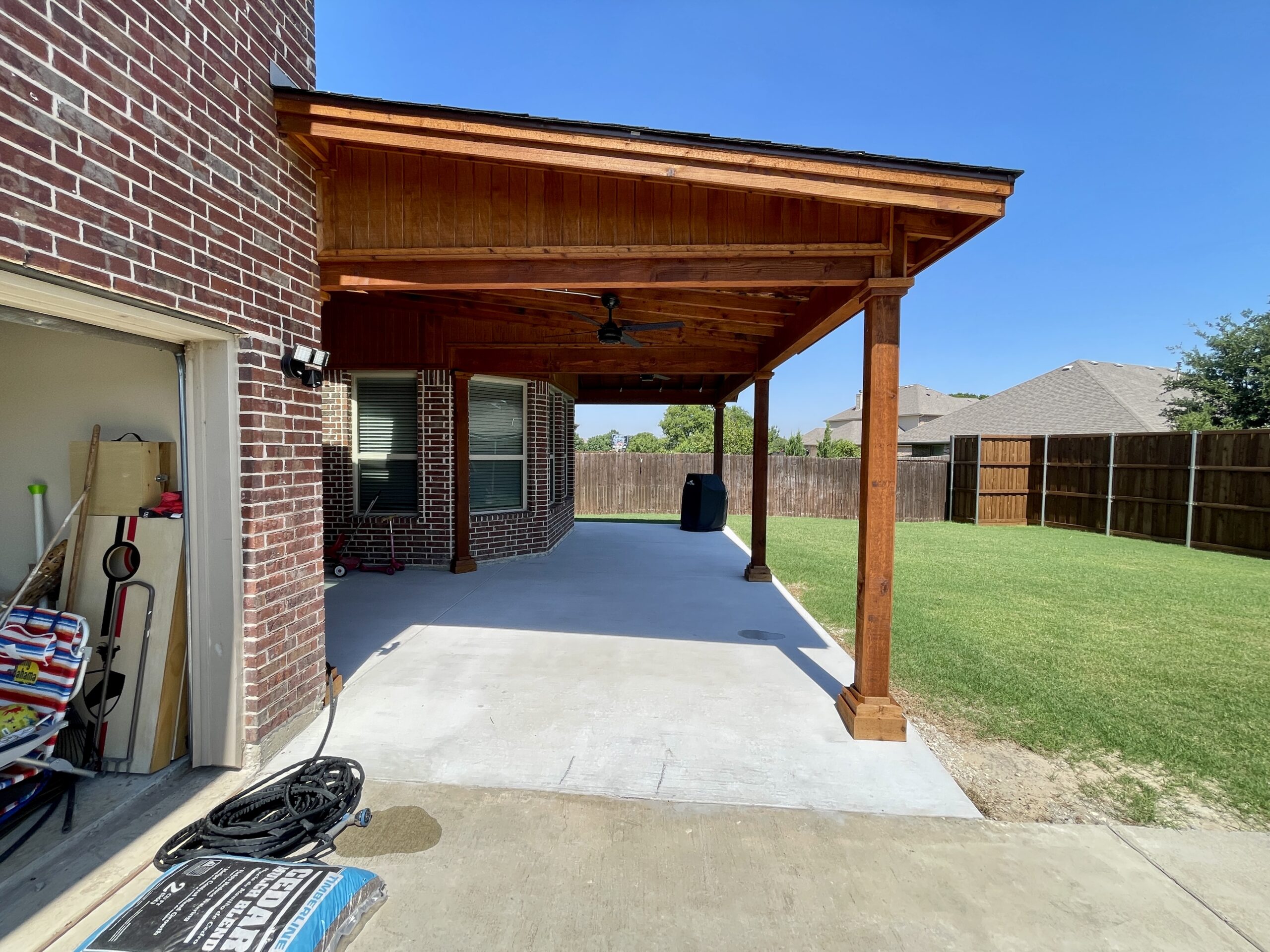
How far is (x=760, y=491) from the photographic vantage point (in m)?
7.66

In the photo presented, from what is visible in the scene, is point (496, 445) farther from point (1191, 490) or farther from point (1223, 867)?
point (1191, 490)

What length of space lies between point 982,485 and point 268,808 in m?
16.0

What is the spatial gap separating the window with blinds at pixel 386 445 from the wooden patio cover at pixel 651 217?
168 inches

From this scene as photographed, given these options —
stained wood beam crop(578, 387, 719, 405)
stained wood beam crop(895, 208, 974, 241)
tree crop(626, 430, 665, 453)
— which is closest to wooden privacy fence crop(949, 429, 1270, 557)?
stained wood beam crop(578, 387, 719, 405)

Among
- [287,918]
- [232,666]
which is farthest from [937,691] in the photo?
[232,666]

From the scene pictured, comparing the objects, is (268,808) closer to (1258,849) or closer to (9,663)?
(9,663)

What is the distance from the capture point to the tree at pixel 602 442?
240 ft

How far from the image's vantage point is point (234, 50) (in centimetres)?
278

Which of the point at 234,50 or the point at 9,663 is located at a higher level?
the point at 234,50

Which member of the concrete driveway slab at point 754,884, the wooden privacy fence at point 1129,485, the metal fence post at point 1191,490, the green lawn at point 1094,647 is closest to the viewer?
the concrete driveway slab at point 754,884

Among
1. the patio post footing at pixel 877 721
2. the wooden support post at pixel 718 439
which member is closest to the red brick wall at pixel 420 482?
the patio post footing at pixel 877 721

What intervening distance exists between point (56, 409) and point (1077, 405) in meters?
26.5

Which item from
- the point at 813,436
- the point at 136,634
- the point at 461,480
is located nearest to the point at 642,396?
the point at 461,480

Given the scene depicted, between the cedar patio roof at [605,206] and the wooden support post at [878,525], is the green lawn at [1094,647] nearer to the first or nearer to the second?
the wooden support post at [878,525]
